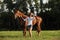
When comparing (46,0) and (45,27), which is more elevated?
(46,0)

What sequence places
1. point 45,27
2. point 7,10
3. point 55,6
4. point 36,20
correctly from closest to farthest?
Result: point 36,20 → point 45,27 → point 55,6 → point 7,10

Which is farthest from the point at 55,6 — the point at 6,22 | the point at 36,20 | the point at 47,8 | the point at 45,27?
the point at 36,20

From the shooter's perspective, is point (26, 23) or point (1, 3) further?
point (1, 3)

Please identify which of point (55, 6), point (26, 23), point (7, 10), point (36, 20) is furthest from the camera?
point (7, 10)

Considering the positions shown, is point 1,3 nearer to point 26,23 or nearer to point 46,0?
point 46,0

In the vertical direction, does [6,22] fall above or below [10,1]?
below

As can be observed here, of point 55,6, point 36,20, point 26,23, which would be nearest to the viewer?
point 26,23

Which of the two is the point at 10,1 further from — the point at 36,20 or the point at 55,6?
the point at 36,20

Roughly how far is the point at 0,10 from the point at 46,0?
30.0 ft

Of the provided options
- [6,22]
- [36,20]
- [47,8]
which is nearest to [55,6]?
[47,8]

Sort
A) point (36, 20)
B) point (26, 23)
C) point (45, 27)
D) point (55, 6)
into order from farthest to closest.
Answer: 1. point (55, 6)
2. point (45, 27)
3. point (36, 20)
4. point (26, 23)

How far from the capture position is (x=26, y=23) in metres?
22.0

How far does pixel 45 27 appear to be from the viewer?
4872 cm

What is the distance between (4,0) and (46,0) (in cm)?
855
